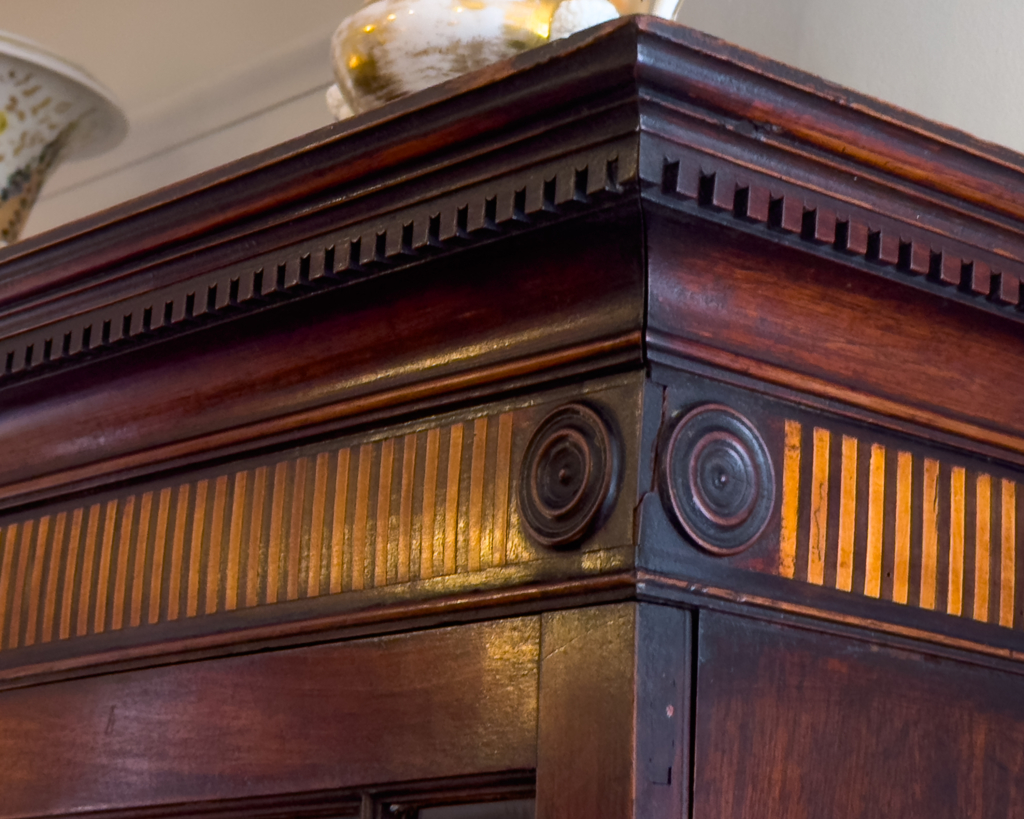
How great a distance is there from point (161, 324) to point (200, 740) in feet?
0.57

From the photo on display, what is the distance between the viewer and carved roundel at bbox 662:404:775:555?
433 millimetres

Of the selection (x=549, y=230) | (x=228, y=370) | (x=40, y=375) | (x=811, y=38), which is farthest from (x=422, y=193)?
(x=811, y=38)

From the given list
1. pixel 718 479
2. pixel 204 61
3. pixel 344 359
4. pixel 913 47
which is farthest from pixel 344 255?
pixel 204 61

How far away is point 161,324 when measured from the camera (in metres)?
0.58

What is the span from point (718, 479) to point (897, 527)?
94mm

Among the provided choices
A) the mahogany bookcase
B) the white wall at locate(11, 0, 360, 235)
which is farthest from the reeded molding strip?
the white wall at locate(11, 0, 360, 235)

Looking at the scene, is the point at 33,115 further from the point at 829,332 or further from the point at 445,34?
the point at 829,332

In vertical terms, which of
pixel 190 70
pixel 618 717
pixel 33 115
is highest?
pixel 190 70

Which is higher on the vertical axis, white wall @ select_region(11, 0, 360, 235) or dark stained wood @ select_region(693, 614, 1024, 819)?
white wall @ select_region(11, 0, 360, 235)

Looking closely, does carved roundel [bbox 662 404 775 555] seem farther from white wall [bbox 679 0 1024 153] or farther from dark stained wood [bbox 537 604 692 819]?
white wall [bbox 679 0 1024 153]

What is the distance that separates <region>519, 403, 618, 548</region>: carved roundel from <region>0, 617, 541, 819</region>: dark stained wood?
34 mm

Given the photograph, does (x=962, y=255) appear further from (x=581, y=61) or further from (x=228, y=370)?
(x=228, y=370)

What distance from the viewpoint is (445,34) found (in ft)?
1.86

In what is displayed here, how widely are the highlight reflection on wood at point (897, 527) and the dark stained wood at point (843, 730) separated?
1.0 inches
